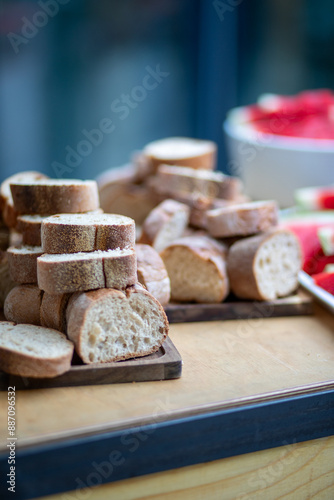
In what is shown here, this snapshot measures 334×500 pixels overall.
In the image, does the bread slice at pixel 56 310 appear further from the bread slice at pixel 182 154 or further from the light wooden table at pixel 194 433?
the bread slice at pixel 182 154

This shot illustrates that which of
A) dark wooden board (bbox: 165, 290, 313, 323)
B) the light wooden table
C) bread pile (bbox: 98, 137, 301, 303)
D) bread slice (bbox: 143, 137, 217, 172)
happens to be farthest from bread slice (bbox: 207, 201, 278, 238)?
bread slice (bbox: 143, 137, 217, 172)

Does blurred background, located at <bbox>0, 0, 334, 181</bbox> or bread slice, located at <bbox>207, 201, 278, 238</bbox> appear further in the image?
blurred background, located at <bbox>0, 0, 334, 181</bbox>

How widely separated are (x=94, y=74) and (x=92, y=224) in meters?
4.26

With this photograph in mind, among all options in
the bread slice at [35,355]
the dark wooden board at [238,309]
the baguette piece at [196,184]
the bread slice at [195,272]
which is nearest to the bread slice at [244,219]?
the bread slice at [195,272]

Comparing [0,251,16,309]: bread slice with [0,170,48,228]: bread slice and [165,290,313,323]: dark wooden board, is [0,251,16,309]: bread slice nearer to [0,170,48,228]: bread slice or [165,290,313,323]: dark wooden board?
[0,170,48,228]: bread slice

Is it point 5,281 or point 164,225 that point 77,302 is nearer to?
point 5,281

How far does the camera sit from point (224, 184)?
254 centimetres

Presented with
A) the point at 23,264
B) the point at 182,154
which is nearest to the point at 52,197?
the point at 23,264

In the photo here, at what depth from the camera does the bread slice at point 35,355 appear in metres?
1.40

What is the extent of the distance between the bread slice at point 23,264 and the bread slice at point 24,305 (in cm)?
3

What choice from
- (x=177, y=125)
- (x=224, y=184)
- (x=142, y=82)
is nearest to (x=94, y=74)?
(x=142, y=82)

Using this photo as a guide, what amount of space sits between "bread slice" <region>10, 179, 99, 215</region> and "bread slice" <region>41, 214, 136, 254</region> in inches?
5.3

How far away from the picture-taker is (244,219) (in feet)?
6.91

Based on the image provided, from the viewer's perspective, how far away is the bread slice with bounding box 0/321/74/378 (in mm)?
1399
